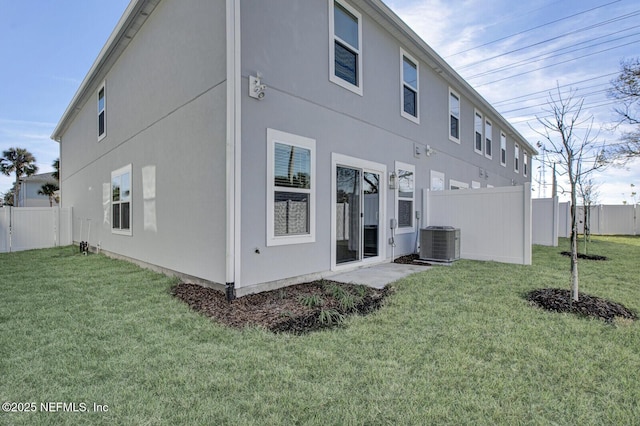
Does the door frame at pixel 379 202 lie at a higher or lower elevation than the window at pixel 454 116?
lower

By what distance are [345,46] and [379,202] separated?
3252mm

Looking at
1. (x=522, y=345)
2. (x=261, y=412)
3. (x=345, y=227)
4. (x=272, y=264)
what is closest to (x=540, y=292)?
(x=522, y=345)

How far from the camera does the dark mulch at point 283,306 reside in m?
3.63

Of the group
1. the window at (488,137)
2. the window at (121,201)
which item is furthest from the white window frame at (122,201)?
the window at (488,137)

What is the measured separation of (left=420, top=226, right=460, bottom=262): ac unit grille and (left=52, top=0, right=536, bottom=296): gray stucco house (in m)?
0.52

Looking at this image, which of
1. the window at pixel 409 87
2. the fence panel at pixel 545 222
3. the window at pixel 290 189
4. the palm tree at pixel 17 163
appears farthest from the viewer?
the palm tree at pixel 17 163

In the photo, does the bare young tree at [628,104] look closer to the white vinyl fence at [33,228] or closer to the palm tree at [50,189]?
the white vinyl fence at [33,228]

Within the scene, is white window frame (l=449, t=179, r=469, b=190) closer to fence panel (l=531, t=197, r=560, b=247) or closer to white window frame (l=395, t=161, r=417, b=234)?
white window frame (l=395, t=161, r=417, b=234)

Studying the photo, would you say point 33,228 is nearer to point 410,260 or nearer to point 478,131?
point 410,260

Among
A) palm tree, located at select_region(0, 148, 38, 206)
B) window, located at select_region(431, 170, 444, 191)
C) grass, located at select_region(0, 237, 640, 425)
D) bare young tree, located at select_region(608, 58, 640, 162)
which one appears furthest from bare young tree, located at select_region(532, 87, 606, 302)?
palm tree, located at select_region(0, 148, 38, 206)

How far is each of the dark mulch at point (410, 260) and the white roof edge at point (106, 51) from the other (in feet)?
24.6

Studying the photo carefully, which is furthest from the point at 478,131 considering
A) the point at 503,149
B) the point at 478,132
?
the point at 503,149

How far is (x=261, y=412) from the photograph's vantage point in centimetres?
202

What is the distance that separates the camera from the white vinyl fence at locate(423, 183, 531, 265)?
7402 mm
